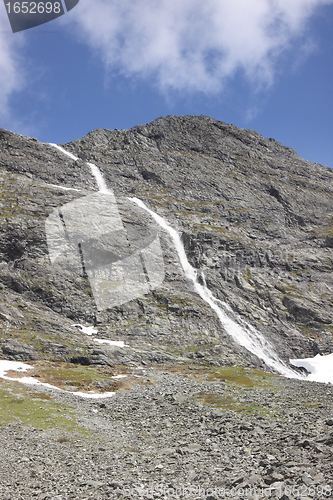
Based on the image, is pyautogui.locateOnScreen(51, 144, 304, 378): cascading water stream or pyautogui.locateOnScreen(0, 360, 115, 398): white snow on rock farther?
pyautogui.locateOnScreen(51, 144, 304, 378): cascading water stream

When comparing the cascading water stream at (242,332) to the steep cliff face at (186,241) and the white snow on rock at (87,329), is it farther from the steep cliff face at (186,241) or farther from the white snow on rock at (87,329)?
the white snow on rock at (87,329)

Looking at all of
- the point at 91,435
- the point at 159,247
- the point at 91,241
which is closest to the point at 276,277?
the point at 159,247

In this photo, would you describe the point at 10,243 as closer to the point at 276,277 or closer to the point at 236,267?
the point at 236,267

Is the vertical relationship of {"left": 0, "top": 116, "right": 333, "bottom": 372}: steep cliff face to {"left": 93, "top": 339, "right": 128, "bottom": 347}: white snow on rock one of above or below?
above

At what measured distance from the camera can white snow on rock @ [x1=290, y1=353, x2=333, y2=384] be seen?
6500cm

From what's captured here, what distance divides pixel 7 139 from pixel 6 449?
143355mm

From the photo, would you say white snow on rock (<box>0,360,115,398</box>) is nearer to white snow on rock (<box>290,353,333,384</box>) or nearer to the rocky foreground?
the rocky foreground

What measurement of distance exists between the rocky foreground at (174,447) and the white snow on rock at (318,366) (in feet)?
103

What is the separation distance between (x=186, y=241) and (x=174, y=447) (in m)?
83.5

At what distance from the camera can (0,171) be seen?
118 meters

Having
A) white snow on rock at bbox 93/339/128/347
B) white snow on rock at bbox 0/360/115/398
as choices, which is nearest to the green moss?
white snow on rock at bbox 0/360/115/398

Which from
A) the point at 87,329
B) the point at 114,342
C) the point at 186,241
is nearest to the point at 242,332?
the point at 114,342

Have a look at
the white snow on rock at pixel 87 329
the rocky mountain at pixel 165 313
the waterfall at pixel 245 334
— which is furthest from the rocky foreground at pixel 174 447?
the waterfall at pixel 245 334

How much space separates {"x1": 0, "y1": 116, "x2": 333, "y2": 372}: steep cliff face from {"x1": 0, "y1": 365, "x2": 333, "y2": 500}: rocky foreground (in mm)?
25983
